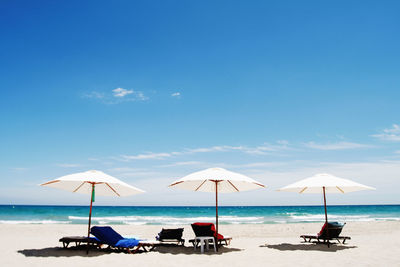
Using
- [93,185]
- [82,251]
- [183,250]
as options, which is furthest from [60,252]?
[183,250]

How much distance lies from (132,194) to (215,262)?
9.88 ft

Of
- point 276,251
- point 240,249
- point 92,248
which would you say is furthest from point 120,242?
point 276,251

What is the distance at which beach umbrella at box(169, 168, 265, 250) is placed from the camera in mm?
7953

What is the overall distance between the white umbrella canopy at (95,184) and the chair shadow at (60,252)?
1489 mm

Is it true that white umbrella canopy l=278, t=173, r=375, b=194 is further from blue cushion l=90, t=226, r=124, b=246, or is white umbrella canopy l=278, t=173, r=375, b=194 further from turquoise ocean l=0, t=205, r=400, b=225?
turquoise ocean l=0, t=205, r=400, b=225

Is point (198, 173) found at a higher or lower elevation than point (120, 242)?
higher

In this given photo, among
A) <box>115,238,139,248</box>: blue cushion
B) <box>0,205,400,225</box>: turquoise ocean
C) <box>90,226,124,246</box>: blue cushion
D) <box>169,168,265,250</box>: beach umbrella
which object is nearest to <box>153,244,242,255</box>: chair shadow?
<box>115,238,139,248</box>: blue cushion

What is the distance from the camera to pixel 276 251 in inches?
325

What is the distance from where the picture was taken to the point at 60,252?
7727 millimetres

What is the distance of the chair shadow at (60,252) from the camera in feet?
24.0

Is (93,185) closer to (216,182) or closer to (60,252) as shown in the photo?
(60,252)

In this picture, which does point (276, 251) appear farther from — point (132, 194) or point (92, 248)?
point (92, 248)

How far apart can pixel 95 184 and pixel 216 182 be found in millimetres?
3315

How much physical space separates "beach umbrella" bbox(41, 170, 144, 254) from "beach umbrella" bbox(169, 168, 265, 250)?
1.35 m
